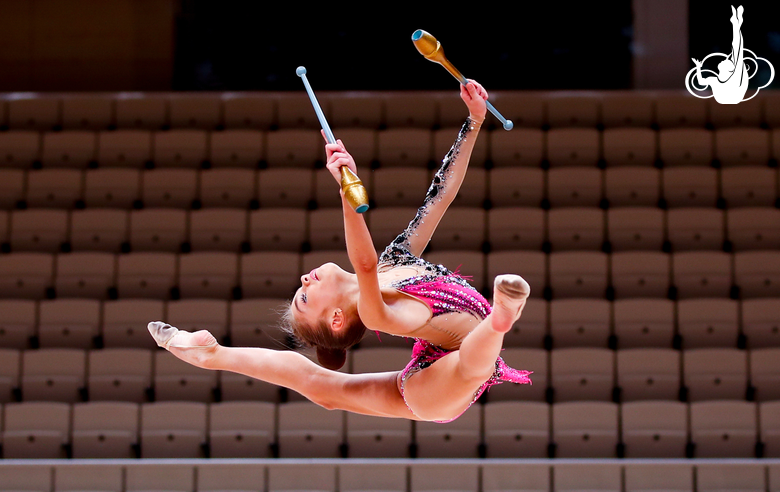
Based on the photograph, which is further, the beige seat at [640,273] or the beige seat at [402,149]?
the beige seat at [402,149]

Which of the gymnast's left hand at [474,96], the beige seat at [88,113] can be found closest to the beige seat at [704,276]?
the gymnast's left hand at [474,96]

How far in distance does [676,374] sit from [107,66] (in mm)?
4061

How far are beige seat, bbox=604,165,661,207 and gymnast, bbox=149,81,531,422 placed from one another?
106 inches

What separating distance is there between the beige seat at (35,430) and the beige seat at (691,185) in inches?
122

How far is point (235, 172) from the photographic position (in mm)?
4617

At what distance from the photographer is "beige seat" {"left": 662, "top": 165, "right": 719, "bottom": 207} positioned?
14.8ft

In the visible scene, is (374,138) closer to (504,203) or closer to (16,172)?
(504,203)

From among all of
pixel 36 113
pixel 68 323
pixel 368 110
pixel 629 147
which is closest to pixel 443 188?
pixel 68 323

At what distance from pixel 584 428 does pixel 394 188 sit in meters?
1.62

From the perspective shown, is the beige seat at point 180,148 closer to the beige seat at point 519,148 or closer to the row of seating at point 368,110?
the row of seating at point 368,110

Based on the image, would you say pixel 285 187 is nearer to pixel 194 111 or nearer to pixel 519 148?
pixel 194 111

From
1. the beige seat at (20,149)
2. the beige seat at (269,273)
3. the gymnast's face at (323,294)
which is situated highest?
the beige seat at (20,149)

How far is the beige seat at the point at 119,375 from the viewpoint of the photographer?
3787mm

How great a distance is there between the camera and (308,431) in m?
3.58
